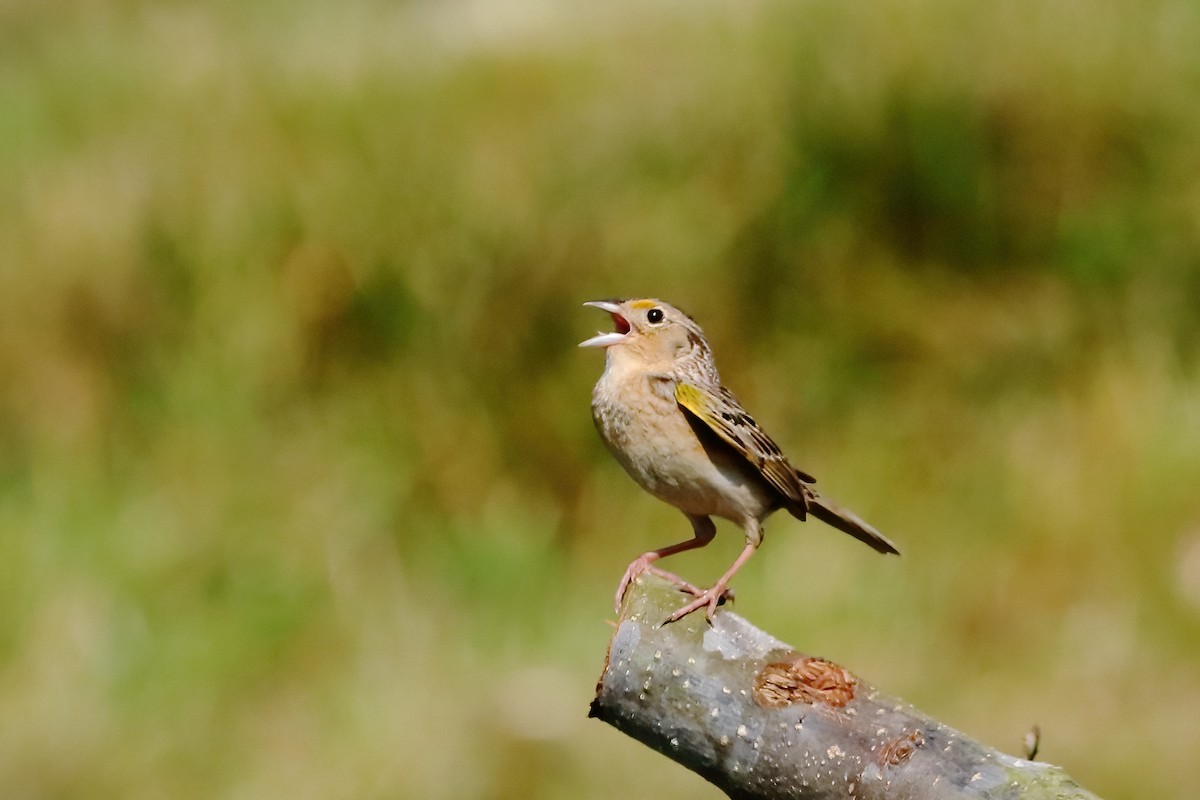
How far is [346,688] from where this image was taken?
5.48 metres

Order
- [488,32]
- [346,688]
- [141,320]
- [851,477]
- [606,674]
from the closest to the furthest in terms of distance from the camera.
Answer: [606,674] < [346,688] < [851,477] < [141,320] < [488,32]

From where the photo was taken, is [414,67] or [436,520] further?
[414,67]

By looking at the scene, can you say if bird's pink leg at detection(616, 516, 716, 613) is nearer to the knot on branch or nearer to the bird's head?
the bird's head

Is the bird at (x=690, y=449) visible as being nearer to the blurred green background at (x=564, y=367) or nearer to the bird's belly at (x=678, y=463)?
the bird's belly at (x=678, y=463)

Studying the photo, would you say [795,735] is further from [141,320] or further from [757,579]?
[141,320]

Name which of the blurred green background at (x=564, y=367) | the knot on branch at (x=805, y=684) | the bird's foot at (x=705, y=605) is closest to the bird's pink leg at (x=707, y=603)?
the bird's foot at (x=705, y=605)

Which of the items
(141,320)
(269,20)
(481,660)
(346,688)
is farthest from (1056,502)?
(269,20)

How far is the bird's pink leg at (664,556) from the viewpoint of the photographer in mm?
2645

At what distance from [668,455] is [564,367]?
300cm

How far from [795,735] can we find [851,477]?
13.4ft

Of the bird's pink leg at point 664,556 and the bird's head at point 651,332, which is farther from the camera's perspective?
the bird's head at point 651,332

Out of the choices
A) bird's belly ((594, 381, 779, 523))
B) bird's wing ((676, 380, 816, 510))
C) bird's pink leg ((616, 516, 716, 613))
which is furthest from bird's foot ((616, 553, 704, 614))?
bird's wing ((676, 380, 816, 510))

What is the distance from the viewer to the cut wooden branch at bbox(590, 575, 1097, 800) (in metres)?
1.90

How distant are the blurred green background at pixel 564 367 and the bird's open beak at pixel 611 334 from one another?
6.84 ft
